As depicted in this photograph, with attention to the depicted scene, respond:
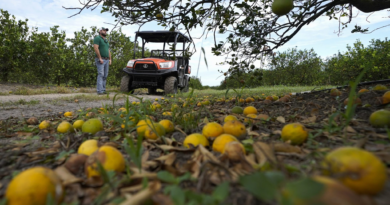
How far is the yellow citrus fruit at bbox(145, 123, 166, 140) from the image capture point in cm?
161

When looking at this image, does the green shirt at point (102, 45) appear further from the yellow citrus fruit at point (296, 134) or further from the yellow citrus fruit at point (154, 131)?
the yellow citrus fruit at point (296, 134)

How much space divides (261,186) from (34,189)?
784mm

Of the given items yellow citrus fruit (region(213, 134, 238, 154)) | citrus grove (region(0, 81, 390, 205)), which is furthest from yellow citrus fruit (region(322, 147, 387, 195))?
yellow citrus fruit (region(213, 134, 238, 154))

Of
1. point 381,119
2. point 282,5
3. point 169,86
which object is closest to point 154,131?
point 381,119

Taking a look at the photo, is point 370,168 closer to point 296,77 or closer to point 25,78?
point 25,78

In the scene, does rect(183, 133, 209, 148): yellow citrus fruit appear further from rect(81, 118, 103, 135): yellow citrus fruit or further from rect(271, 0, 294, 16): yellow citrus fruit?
rect(271, 0, 294, 16): yellow citrus fruit

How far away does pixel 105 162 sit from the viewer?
1.02 meters

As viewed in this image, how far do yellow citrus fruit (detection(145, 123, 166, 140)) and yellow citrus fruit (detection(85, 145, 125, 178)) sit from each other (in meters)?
0.51

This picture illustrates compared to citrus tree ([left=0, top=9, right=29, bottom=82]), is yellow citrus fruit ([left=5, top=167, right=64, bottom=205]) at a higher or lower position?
lower

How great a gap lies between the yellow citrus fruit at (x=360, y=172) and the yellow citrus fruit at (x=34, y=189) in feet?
3.34

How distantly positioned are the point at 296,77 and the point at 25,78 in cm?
1830

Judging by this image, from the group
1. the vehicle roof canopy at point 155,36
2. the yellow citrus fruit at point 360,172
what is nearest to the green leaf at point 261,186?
the yellow citrus fruit at point 360,172

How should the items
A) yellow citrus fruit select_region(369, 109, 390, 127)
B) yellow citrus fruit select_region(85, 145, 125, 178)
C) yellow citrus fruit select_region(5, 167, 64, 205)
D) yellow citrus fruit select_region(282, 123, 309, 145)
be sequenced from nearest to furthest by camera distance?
yellow citrus fruit select_region(5, 167, 64, 205)
yellow citrus fruit select_region(85, 145, 125, 178)
yellow citrus fruit select_region(282, 123, 309, 145)
yellow citrus fruit select_region(369, 109, 390, 127)

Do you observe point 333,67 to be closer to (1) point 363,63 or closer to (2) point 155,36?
(1) point 363,63
